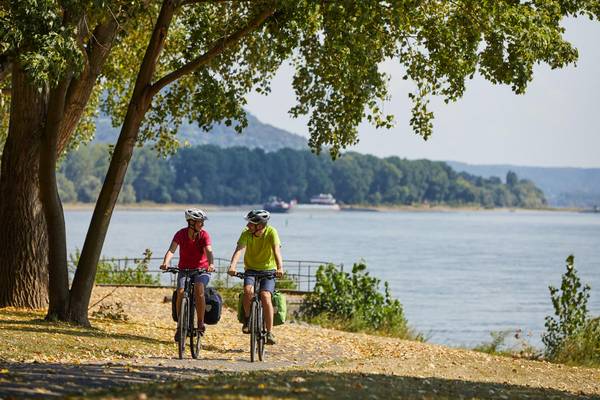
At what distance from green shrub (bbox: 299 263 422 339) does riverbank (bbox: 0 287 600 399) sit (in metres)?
2.65

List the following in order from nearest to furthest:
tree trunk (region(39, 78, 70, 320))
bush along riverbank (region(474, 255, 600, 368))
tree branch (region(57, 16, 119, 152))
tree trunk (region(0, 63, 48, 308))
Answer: tree trunk (region(39, 78, 70, 320))
tree branch (region(57, 16, 119, 152))
tree trunk (region(0, 63, 48, 308))
bush along riverbank (region(474, 255, 600, 368))

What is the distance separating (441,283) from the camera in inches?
2643

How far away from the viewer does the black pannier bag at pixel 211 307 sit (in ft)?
49.3

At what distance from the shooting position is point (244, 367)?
48.5 feet

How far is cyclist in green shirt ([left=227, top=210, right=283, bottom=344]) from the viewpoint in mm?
14320

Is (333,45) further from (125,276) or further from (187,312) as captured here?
(125,276)

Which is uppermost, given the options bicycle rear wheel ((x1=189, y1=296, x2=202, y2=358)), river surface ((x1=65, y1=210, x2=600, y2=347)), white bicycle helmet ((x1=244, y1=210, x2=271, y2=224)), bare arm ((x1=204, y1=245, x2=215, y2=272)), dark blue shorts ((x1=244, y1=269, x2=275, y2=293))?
white bicycle helmet ((x1=244, y1=210, x2=271, y2=224))

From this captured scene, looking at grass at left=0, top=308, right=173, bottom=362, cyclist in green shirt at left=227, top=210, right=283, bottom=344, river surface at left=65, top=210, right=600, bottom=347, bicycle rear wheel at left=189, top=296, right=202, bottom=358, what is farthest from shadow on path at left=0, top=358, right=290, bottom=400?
river surface at left=65, top=210, right=600, bottom=347

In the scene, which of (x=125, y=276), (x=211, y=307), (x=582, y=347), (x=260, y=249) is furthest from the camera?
(x=125, y=276)

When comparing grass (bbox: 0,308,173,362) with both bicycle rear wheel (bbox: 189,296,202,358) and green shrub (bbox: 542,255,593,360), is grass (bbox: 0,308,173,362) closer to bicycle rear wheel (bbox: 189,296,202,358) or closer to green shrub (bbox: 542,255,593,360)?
bicycle rear wheel (bbox: 189,296,202,358)

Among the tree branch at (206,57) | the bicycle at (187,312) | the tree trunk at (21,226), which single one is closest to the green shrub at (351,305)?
the tree trunk at (21,226)

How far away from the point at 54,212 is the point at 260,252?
5.06 meters

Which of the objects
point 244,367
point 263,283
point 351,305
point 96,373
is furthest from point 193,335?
point 351,305

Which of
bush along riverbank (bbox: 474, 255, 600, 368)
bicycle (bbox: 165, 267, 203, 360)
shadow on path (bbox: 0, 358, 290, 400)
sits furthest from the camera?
bush along riverbank (bbox: 474, 255, 600, 368)
